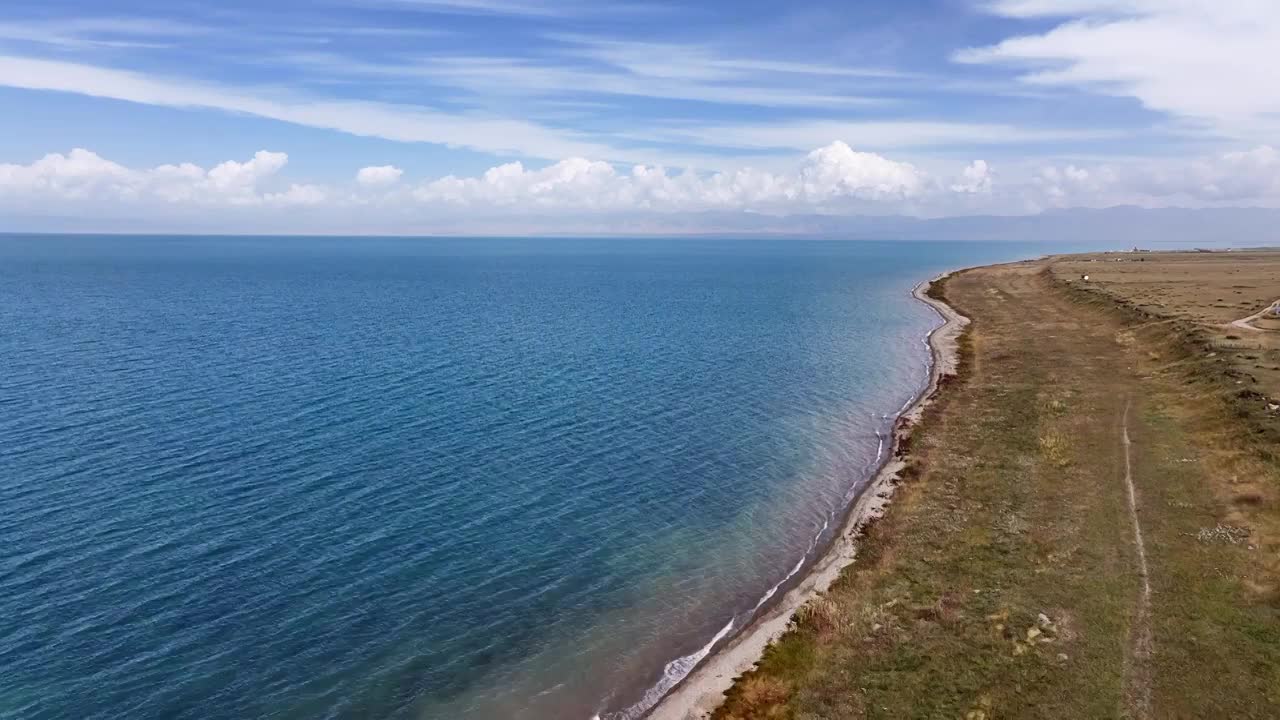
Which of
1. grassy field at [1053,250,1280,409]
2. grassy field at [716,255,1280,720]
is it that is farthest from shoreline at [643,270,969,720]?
grassy field at [1053,250,1280,409]

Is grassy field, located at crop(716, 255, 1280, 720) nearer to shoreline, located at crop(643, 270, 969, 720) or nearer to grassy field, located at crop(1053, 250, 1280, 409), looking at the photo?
shoreline, located at crop(643, 270, 969, 720)

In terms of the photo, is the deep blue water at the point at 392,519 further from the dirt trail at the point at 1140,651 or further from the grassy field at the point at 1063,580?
the dirt trail at the point at 1140,651

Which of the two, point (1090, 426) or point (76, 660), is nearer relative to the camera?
point (76, 660)

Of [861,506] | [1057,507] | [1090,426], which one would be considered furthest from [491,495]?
[1090,426]

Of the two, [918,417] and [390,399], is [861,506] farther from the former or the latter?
[390,399]

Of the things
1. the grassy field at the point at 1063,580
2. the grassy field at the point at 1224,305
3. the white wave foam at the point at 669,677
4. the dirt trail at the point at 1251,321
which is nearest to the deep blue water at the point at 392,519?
the white wave foam at the point at 669,677
